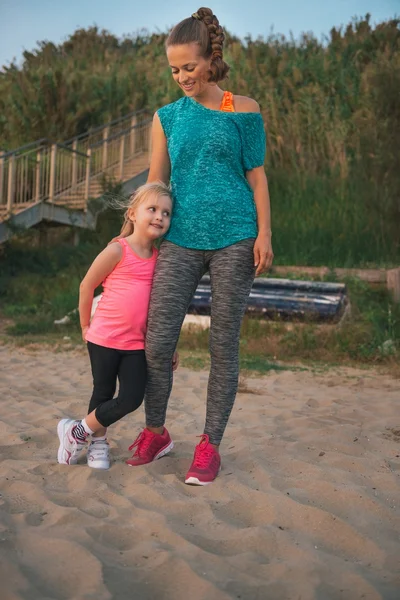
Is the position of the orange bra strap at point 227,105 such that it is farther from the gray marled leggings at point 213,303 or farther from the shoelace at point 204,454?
the shoelace at point 204,454

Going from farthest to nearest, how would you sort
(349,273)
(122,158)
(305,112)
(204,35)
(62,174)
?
(122,158), (62,174), (305,112), (349,273), (204,35)

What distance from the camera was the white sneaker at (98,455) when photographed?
10.1 feet

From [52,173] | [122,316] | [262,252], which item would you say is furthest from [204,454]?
[52,173]

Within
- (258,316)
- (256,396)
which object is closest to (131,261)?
(256,396)

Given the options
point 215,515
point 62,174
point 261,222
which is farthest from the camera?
point 62,174

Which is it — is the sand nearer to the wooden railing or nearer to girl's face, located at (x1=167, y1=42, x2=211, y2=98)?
girl's face, located at (x1=167, y1=42, x2=211, y2=98)

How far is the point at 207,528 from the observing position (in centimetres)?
246

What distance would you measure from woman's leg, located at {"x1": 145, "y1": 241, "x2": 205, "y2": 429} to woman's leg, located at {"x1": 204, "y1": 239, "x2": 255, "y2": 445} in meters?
0.09

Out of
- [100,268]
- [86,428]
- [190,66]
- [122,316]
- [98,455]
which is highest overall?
[190,66]

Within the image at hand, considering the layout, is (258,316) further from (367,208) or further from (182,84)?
(182,84)

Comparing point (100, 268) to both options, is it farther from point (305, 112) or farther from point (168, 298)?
point (305, 112)

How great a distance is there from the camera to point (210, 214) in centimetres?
289

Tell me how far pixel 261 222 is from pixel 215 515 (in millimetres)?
1149

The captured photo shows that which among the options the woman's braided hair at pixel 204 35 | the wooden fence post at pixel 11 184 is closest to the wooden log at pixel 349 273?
the woman's braided hair at pixel 204 35
